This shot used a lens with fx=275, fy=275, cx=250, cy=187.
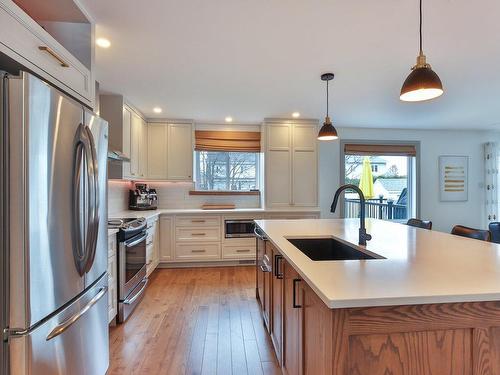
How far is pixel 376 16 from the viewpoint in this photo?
1.81 metres

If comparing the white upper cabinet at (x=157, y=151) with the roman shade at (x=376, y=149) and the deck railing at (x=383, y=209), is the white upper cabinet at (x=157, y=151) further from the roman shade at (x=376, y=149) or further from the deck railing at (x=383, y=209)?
the deck railing at (x=383, y=209)

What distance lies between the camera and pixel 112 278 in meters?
2.50

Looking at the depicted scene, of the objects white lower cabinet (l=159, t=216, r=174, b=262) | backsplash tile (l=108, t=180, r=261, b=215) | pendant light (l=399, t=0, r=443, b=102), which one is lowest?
white lower cabinet (l=159, t=216, r=174, b=262)

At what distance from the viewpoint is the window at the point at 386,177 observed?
5.28 m

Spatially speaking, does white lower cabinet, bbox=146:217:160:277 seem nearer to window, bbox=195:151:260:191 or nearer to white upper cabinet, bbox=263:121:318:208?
window, bbox=195:151:260:191

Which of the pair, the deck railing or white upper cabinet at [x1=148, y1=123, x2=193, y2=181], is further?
the deck railing

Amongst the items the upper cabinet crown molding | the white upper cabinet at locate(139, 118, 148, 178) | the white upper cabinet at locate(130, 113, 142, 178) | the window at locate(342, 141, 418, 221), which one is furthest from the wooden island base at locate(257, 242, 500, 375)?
the window at locate(342, 141, 418, 221)

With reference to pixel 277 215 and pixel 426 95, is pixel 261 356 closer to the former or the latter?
pixel 426 95

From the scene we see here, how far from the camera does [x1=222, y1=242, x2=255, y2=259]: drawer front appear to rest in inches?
175

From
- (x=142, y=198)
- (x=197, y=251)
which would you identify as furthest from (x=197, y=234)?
(x=142, y=198)

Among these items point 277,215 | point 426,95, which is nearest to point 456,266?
point 426,95

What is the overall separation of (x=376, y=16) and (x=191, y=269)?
3.89 meters

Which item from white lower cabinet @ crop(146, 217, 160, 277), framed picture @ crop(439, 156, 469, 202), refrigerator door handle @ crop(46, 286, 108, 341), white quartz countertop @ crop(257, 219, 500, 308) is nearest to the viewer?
white quartz countertop @ crop(257, 219, 500, 308)

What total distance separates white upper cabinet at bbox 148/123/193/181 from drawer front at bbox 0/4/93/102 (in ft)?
8.82
